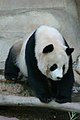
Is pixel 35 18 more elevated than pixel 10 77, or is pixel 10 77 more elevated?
pixel 35 18

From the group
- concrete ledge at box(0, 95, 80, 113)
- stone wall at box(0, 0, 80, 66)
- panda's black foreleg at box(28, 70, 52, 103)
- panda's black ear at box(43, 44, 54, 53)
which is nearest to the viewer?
panda's black ear at box(43, 44, 54, 53)

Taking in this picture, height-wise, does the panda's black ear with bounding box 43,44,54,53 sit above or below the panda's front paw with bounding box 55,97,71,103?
above

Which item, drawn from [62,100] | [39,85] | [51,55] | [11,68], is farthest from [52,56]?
[11,68]

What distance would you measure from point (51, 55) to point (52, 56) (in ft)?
0.05

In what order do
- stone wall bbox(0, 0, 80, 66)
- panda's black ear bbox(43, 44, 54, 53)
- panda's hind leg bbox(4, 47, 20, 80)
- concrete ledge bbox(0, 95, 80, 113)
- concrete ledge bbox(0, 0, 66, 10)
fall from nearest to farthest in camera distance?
panda's black ear bbox(43, 44, 54, 53) → concrete ledge bbox(0, 95, 80, 113) → panda's hind leg bbox(4, 47, 20, 80) → stone wall bbox(0, 0, 80, 66) → concrete ledge bbox(0, 0, 66, 10)

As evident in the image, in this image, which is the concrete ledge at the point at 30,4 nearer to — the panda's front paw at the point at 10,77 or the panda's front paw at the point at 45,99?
the panda's front paw at the point at 10,77

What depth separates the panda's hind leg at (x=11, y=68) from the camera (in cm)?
622

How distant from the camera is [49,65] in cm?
525

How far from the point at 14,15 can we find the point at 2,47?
26.9 inches

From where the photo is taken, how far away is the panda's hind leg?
6219 mm

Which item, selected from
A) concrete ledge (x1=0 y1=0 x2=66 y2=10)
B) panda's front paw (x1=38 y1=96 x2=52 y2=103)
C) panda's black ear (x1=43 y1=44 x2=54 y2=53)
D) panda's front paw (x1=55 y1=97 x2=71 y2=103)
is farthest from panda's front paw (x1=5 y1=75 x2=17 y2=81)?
concrete ledge (x1=0 y1=0 x2=66 y2=10)

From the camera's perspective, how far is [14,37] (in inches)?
295

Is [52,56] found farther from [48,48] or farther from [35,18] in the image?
[35,18]

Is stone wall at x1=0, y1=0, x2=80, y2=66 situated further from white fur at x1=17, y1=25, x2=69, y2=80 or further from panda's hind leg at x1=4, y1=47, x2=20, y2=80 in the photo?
white fur at x1=17, y1=25, x2=69, y2=80
